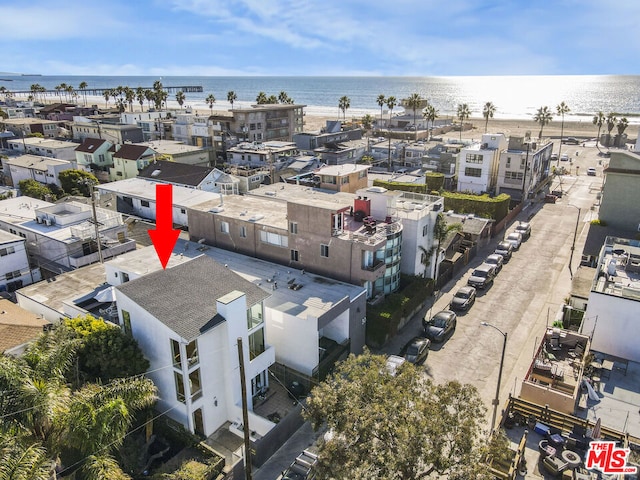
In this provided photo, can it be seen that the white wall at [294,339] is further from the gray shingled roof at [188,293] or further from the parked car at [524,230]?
the parked car at [524,230]

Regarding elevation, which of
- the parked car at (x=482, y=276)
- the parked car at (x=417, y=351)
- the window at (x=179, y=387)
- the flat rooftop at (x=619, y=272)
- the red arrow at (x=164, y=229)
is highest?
the red arrow at (x=164, y=229)

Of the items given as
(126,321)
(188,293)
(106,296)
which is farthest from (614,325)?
(106,296)

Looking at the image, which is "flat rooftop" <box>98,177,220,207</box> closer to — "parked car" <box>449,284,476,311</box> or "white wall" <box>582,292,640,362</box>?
"parked car" <box>449,284,476,311</box>

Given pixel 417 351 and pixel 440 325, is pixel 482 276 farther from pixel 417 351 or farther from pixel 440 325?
pixel 417 351

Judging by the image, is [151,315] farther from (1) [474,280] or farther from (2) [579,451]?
(1) [474,280]

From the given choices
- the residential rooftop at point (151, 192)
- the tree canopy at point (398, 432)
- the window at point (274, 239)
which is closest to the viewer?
the tree canopy at point (398, 432)

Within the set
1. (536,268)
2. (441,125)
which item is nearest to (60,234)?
(536,268)

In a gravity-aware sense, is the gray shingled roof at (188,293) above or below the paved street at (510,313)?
above

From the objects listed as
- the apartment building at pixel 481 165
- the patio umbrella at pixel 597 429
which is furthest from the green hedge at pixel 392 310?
the apartment building at pixel 481 165
